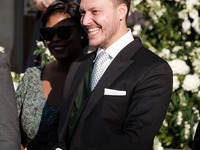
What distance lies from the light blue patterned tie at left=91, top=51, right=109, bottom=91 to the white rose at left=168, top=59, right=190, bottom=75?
1.79m

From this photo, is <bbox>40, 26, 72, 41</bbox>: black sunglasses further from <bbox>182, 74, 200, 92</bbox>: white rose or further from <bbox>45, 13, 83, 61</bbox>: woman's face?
<bbox>182, 74, 200, 92</bbox>: white rose

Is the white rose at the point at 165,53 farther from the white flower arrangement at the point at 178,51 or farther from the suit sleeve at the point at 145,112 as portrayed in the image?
the suit sleeve at the point at 145,112

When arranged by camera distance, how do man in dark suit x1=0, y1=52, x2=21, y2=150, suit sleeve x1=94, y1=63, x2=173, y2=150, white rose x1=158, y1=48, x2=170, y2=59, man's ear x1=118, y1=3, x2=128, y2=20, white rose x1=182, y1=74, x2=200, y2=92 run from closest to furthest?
1. man in dark suit x1=0, y1=52, x2=21, y2=150
2. suit sleeve x1=94, y1=63, x2=173, y2=150
3. man's ear x1=118, y1=3, x2=128, y2=20
4. white rose x1=182, y1=74, x2=200, y2=92
5. white rose x1=158, y1=48, x2=170, y2=59

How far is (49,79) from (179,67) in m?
1.48

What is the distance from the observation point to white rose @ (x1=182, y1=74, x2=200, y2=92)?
410cm

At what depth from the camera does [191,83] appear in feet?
13.5

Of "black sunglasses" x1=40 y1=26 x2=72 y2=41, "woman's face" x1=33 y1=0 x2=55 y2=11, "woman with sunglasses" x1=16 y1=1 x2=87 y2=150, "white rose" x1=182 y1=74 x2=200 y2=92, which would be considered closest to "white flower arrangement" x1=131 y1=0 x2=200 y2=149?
"white rose" x1=182 y1=74 x2=200 y2=92

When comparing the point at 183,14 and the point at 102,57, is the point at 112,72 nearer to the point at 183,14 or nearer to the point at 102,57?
the point at 102,57

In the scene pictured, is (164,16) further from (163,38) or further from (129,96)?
(129,96)

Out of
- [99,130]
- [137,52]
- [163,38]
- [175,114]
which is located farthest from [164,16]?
[99,130]

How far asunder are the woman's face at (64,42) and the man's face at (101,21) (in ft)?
1.98

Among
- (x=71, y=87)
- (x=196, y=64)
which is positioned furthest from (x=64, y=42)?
(x=196, y=64)

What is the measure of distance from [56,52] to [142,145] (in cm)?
112

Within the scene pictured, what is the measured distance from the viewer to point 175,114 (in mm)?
4191
